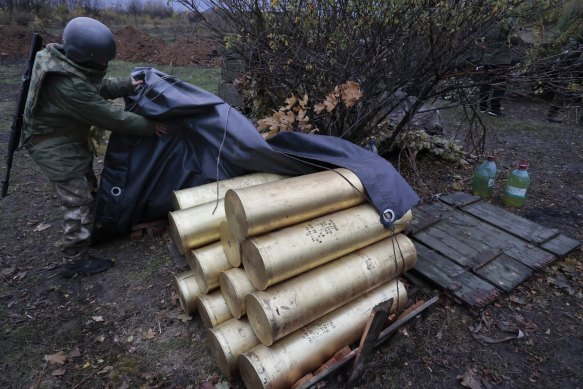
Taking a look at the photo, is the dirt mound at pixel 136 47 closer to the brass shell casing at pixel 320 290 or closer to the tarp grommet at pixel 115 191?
the tarp grommet at pixel 115 191

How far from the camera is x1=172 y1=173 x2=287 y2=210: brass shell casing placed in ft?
9.18

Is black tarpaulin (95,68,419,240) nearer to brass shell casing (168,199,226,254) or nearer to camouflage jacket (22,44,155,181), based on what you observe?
camouflage jacket (22,44,155,181)

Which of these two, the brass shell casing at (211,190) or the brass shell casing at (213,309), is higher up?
the brass shell casing at (211,190)

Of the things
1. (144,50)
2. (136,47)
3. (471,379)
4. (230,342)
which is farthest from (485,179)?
(136,47)

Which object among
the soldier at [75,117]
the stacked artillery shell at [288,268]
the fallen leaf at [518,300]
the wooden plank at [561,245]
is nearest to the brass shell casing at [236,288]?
the stacked artillery shell at [288,268]

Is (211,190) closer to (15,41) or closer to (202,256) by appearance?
(202,256)

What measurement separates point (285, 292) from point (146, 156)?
A: 201 cm

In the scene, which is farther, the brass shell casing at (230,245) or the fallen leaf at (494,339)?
the fallen leaf at (494,339)

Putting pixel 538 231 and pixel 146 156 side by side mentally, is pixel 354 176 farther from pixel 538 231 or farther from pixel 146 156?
pixel 538 231

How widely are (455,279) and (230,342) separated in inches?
74.3

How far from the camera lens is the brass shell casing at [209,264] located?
244 centimetres

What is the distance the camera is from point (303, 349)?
7.03 feet

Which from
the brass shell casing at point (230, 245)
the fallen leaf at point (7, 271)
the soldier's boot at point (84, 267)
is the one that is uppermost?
the brass shell casing at point (230, 245)

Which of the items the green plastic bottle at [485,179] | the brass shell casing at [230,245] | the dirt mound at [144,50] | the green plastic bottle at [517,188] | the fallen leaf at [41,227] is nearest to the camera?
the brass shell casing at [230,245]
